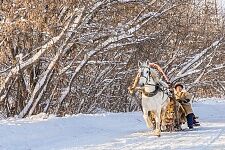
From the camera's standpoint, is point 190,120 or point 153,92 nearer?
point 153,92

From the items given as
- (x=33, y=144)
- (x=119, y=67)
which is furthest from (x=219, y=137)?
(x=119, y=67)

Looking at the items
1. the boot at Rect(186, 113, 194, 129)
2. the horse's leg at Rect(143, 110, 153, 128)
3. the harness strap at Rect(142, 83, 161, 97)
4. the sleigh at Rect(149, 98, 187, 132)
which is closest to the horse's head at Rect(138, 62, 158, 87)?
the harness strap at Rect(142, 83, 161, 97)

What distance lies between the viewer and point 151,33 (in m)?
20.4

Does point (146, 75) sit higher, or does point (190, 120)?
point (146, 75)

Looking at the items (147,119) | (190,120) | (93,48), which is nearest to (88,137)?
(147,119)

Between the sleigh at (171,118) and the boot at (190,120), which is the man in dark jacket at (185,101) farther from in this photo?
the sleigh at (171,118)

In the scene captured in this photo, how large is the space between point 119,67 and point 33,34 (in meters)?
5.35

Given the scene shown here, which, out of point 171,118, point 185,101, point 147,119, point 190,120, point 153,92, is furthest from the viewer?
point 185,101

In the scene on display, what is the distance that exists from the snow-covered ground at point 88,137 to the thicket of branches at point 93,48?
2.98 meters

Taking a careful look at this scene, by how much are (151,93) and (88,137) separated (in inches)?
69.4

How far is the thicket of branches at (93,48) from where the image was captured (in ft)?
56.6

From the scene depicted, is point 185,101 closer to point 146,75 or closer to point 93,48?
point 146,75

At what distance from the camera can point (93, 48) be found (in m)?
19.3

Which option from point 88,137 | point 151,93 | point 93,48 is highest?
point 93,48
